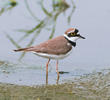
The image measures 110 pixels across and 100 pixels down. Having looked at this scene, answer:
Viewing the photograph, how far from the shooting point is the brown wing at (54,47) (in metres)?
6.98

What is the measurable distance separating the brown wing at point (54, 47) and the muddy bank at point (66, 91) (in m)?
0.63

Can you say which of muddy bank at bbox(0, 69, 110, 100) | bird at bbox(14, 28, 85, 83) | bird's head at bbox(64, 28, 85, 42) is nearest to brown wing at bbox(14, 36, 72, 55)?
bird at bbox(14, 28, 85, 83)

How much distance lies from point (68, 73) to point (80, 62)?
0.57m

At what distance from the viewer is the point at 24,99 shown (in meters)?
5.50

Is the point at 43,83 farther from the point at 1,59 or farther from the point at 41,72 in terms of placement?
the point at 1,59

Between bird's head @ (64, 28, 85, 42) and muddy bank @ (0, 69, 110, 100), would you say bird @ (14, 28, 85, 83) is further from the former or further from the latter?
muddy bank @ (0, 69, 110, 100)

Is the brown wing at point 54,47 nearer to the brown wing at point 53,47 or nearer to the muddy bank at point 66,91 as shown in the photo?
the brown wing at point 53,47

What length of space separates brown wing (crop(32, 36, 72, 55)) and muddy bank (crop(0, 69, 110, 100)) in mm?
631

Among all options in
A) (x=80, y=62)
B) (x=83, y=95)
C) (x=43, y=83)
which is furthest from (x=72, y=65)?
(x=83, y=95)

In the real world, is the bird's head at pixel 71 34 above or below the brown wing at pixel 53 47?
above

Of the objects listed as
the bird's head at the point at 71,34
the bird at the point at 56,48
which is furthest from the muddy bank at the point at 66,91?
the bird's head at the point at 71,34

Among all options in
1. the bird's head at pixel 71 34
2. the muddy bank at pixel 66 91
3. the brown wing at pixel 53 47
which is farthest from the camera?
the bird's head at pixel 71 34

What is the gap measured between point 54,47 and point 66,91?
1.26 metres

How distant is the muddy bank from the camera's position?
564 centimetres
